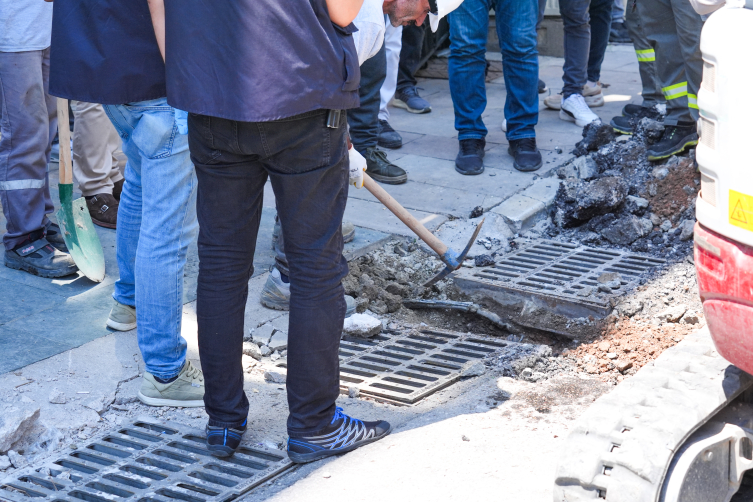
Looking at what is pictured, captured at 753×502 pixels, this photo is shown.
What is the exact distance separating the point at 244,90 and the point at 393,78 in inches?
171

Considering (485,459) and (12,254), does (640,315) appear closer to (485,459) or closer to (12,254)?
(485,459)

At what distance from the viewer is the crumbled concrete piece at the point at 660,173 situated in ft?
16.8

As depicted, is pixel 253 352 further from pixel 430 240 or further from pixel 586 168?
pixel 586 168

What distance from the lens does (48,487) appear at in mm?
2609

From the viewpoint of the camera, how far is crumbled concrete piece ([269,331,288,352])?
3484 mm

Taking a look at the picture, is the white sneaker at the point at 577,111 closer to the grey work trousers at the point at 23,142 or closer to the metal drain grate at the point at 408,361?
the metal drain grate at the point at 408,361

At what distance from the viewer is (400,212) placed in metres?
3.75

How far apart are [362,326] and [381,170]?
1.95 metres

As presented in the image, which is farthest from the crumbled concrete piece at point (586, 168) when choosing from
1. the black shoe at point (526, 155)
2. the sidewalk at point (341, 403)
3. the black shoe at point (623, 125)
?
the sidewalk at point (341, 403)

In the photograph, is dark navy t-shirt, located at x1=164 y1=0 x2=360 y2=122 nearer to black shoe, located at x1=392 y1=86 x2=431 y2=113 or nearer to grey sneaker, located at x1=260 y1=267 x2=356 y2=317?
grey sneaker, located at x1=260 y1=267 x2=356 y2=317

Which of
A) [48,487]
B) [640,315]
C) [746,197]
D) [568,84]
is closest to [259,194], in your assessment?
[48,487]

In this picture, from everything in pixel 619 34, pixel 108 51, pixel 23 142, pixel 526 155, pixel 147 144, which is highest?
pixel 108 51

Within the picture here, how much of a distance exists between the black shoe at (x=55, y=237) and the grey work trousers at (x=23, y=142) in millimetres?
132

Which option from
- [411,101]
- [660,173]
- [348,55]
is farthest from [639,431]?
[411,101]
